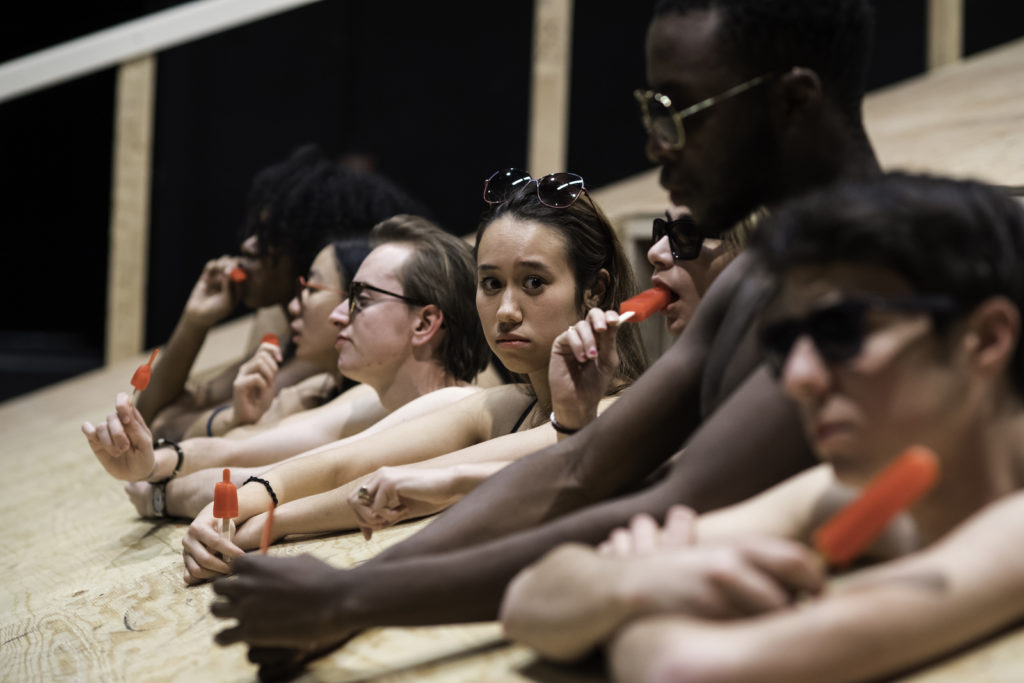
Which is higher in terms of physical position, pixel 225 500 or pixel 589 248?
pixel 589 248

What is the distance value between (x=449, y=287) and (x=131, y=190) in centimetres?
247

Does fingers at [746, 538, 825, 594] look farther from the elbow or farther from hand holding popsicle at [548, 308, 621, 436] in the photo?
hand holding popsicle at [548, 308, 621, 436]

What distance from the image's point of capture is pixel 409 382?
10.4ft

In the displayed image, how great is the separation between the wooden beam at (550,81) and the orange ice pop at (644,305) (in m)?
2.21

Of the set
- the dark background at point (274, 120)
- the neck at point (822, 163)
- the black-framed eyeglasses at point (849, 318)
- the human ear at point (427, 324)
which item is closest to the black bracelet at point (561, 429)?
the neck at point (822, 163)

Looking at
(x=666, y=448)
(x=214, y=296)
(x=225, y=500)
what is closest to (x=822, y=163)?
(x=666, y=448)

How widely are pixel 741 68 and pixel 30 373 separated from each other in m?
5.46

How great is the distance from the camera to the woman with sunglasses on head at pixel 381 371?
118 inches

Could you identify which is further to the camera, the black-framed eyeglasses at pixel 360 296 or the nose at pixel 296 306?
the nose at pixel 296 306

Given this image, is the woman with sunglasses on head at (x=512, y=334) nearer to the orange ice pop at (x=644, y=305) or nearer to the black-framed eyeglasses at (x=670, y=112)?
the orange ice pop at (x=644, y=305)

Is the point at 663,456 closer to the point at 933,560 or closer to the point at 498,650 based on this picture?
the point at 498,650

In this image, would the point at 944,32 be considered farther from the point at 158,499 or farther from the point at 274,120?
the point at 158,499

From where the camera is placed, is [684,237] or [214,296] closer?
[684,237]

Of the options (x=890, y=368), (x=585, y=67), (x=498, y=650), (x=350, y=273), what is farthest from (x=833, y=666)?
(x=585, y=67)
